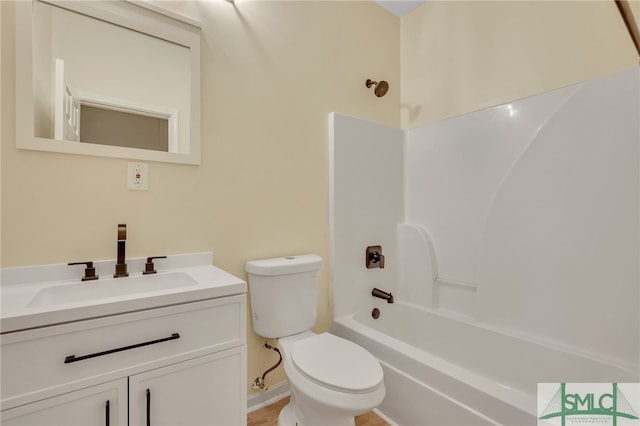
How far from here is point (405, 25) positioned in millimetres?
2359

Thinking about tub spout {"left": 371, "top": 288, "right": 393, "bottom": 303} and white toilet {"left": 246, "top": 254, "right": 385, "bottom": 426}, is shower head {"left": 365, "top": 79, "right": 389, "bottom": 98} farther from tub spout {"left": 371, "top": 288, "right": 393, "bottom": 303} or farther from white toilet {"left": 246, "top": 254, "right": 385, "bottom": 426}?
tub spout {"left": 371, "top": 288, "right": 393, "bottom": 303}

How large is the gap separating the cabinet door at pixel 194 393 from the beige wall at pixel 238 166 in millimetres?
554

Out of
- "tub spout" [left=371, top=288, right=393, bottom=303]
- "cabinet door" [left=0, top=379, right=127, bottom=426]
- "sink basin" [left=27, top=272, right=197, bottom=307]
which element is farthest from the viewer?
"tub spout" [left=371, top=288, right=393, bottom=303]

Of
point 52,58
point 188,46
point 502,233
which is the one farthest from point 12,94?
point 502,233

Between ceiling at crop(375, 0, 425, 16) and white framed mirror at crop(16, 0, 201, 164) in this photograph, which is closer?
white framed mirror at crop(16, 0, 201, 164)

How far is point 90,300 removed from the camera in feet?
3.17

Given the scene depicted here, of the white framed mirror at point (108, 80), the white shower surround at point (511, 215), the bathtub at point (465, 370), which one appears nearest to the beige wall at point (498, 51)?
the white shower surround at point (511, 215)

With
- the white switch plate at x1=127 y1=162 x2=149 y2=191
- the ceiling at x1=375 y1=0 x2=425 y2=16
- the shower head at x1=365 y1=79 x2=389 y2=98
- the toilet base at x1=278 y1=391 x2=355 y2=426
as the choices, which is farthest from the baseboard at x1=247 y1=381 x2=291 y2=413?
the ceiling at x1=375 y1=0 x2=425 y2=16

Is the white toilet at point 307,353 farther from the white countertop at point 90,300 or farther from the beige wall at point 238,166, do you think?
the white countertop at point 90,300

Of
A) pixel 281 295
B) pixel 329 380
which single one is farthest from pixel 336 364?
pixel 281 295

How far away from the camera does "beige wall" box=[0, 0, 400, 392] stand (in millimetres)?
1101

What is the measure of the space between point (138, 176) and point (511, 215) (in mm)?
1998

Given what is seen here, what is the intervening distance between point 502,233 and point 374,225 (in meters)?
0.79

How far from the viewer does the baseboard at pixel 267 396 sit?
5.22ft
